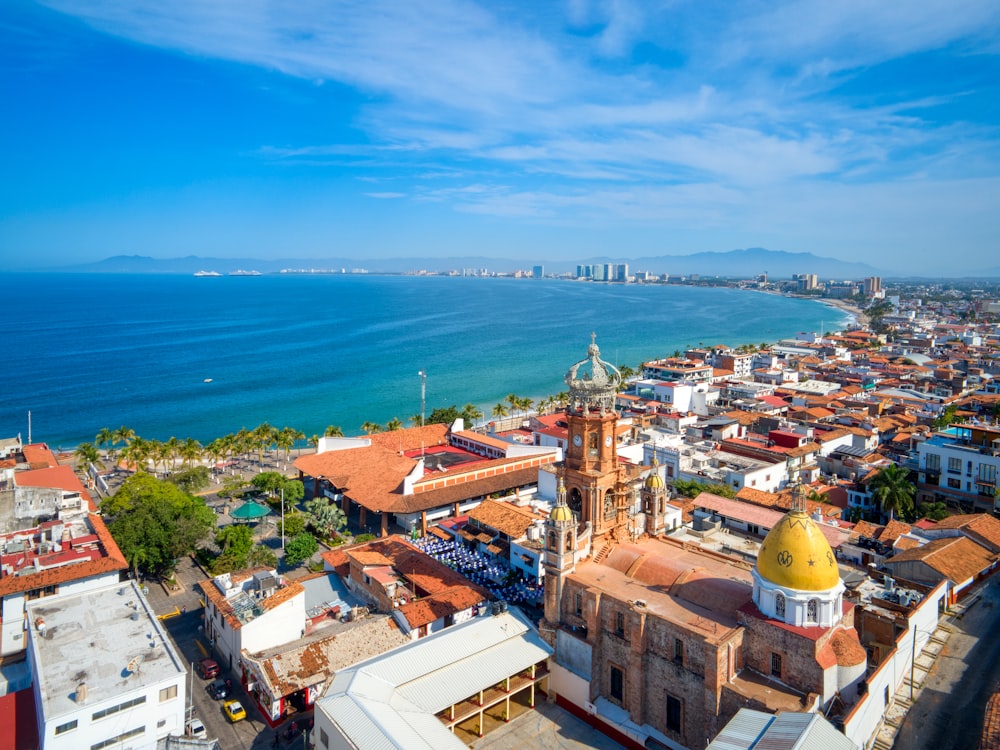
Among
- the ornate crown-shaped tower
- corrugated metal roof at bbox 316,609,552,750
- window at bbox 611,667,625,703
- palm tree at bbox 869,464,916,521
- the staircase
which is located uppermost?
the ornate crown-shaped tower

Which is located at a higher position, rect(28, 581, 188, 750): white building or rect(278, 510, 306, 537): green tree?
rect(28, 581, 188, 750): white building

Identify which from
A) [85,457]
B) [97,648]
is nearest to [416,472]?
[97,648]

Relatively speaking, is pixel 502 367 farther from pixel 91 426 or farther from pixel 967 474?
→ pixel 967 474

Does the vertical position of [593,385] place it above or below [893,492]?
above

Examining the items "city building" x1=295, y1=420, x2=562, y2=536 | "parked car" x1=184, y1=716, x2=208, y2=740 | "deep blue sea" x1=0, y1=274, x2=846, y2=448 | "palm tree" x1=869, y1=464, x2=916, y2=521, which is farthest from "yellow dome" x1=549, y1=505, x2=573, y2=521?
"deep blue sea" x1=0, y1=274, x2=846, y2=448

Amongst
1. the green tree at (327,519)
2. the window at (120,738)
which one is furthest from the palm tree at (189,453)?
the window at (120,738)

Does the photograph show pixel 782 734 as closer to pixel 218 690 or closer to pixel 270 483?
pixel 218 690

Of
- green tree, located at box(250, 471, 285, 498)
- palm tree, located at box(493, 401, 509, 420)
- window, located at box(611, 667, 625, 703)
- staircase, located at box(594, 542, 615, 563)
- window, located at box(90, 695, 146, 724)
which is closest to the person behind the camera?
window, located at box(90, 695, 146, 724)

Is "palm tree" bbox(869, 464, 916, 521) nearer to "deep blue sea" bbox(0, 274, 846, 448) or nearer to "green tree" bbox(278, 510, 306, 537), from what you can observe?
"green tree" bbox(278, 510, 306, 537)
